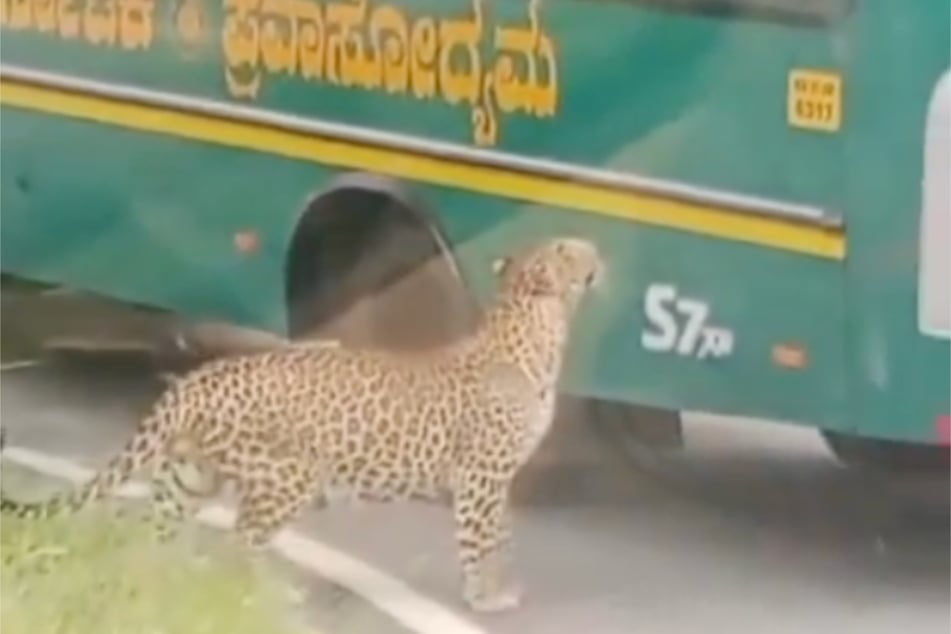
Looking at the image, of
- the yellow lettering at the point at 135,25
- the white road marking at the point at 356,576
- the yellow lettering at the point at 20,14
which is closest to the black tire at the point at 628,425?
the white road marking at the point at 356,576

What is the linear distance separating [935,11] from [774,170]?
8.6 inches

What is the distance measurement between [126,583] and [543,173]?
1.88 ft

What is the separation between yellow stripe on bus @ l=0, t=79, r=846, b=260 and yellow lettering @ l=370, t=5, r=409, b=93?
79 mm

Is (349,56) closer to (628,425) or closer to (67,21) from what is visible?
(67,21)

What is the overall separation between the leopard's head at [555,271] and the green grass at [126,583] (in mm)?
365

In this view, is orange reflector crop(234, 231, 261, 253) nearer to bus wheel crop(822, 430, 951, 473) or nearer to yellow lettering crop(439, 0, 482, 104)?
yellow lettering crop(439, 0, 482, 104)

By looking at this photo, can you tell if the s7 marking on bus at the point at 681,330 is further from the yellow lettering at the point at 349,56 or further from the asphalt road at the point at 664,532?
the yellow lettering at the point at 349,56

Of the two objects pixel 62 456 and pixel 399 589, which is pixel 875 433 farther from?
pixel 62 456

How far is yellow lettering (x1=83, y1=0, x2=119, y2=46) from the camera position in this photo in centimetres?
317

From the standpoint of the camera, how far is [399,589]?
309 cm

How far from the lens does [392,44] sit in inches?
123

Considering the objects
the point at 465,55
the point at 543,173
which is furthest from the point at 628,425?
the point at 465,55

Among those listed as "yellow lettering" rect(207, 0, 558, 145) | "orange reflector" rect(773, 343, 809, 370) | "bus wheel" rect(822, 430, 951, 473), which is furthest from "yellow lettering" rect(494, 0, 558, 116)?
"bus wheel" rect(822, 430, 951, 473)

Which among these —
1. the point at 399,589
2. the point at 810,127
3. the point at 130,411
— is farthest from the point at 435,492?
the point at 810,127
